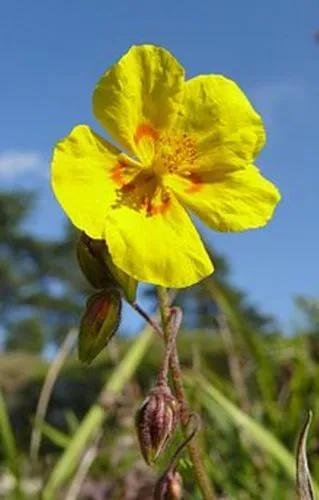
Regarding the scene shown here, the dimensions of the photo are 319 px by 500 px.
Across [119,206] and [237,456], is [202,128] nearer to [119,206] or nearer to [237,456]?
[119,206]

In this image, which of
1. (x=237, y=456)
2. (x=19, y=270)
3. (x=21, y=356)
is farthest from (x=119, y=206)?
(x=19, y=270)

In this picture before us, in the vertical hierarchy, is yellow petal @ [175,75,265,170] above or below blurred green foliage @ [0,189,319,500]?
above

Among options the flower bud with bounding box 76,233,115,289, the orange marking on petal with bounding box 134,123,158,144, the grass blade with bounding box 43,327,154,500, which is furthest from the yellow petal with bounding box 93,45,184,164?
the grass blade with bounding box 43,327,154,500

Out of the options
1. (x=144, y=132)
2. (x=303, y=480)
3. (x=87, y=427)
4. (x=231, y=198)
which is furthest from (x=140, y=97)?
(x=87, y=427)

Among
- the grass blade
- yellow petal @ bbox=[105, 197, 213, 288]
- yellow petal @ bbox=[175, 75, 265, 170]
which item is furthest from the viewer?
the grass blade

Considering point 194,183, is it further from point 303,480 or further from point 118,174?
point 303,480

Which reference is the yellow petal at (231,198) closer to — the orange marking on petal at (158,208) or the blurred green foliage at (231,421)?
the orange marking on petal at (158,208)

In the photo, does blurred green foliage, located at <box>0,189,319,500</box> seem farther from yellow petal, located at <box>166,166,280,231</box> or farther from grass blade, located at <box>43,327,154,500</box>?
yellow petal, located at <box>166,166,280,231</box>

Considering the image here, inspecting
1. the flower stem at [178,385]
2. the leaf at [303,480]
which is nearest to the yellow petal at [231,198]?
the flower stem at [178,385]
